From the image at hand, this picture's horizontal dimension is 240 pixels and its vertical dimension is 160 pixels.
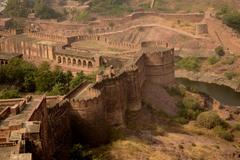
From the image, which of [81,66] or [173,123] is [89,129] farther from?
[81,66]

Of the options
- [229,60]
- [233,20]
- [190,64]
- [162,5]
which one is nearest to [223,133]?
[190,64]

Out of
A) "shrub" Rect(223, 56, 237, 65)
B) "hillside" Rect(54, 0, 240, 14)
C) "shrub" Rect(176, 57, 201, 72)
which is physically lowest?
"shrub" Rect(176, 57, 201, 72)

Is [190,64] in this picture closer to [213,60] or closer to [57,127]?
[213,60]

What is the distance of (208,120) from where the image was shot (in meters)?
25.2

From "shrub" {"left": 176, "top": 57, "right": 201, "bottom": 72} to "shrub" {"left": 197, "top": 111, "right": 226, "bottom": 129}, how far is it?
16.8 metres

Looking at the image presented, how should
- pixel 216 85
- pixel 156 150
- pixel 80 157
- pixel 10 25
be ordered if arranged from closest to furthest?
pixel 80 157, pixel 156 150, pixel 216 85, pixel 10 25

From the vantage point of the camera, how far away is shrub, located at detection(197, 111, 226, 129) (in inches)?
993

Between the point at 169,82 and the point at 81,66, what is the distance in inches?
206

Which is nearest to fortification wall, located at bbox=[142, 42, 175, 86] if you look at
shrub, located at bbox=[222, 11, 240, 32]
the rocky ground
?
the rocky ground

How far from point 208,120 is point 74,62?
8.54 metres

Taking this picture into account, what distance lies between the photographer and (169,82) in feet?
93.6

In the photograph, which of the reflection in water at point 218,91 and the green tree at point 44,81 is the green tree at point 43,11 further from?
the green tree at point 44,81

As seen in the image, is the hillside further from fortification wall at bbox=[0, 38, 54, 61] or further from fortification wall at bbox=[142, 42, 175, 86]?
fortification wall at bbox=[142, 42, 175, 86]

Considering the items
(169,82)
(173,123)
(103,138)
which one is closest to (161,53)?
(169,82)
